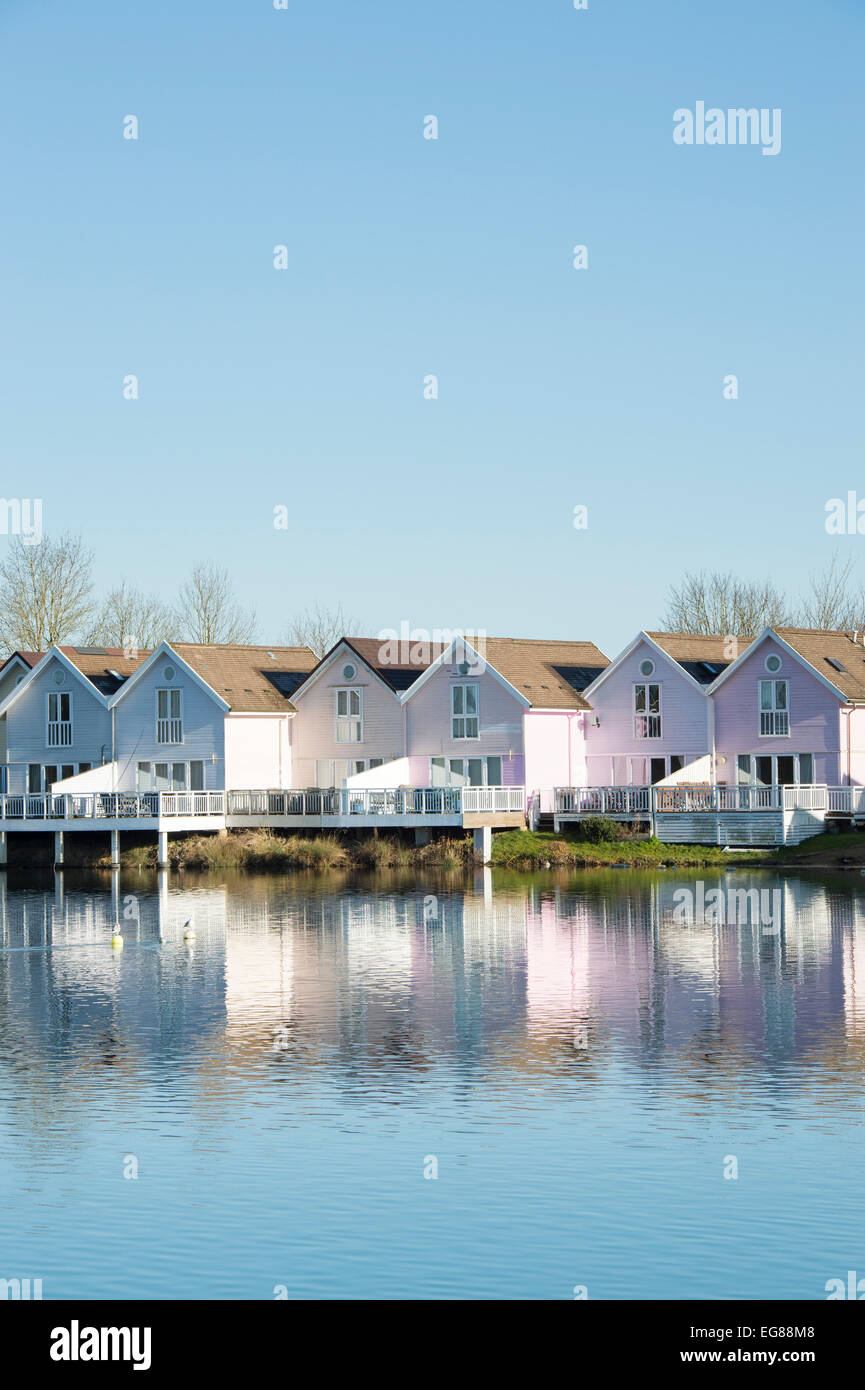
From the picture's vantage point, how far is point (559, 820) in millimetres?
58312

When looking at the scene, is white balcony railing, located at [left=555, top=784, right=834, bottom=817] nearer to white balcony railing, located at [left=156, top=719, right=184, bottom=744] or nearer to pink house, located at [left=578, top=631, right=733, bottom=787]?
pink house, located at [left=578, top=631, right=733, bottom=787]

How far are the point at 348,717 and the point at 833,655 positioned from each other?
18.2m

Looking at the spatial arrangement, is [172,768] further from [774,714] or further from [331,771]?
[774,714]

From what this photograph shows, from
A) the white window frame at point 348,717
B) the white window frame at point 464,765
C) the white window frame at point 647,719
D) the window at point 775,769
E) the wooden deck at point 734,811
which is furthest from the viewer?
the white window frame at point 348,717

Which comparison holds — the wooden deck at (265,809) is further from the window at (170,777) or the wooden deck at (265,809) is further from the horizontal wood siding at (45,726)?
the horizontal wood siding at (45,726)

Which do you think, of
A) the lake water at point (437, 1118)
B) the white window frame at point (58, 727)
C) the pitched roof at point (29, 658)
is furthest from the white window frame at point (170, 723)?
the lake water at point (437, 1118)

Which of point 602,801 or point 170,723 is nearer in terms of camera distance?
point 602,801

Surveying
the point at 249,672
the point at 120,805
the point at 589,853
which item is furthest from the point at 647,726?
the point at 120,805

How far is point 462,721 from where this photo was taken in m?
62.1

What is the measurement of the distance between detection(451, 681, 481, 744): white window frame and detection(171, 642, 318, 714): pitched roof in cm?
741

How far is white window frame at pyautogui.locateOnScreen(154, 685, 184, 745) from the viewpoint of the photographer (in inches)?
2574

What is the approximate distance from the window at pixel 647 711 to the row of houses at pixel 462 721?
2.2 inches

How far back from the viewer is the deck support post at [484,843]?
185 feet

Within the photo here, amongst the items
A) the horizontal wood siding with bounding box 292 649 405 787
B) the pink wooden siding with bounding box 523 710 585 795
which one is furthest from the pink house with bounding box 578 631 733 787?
the horizontal wood siding with bounding box 292 649 405 787
